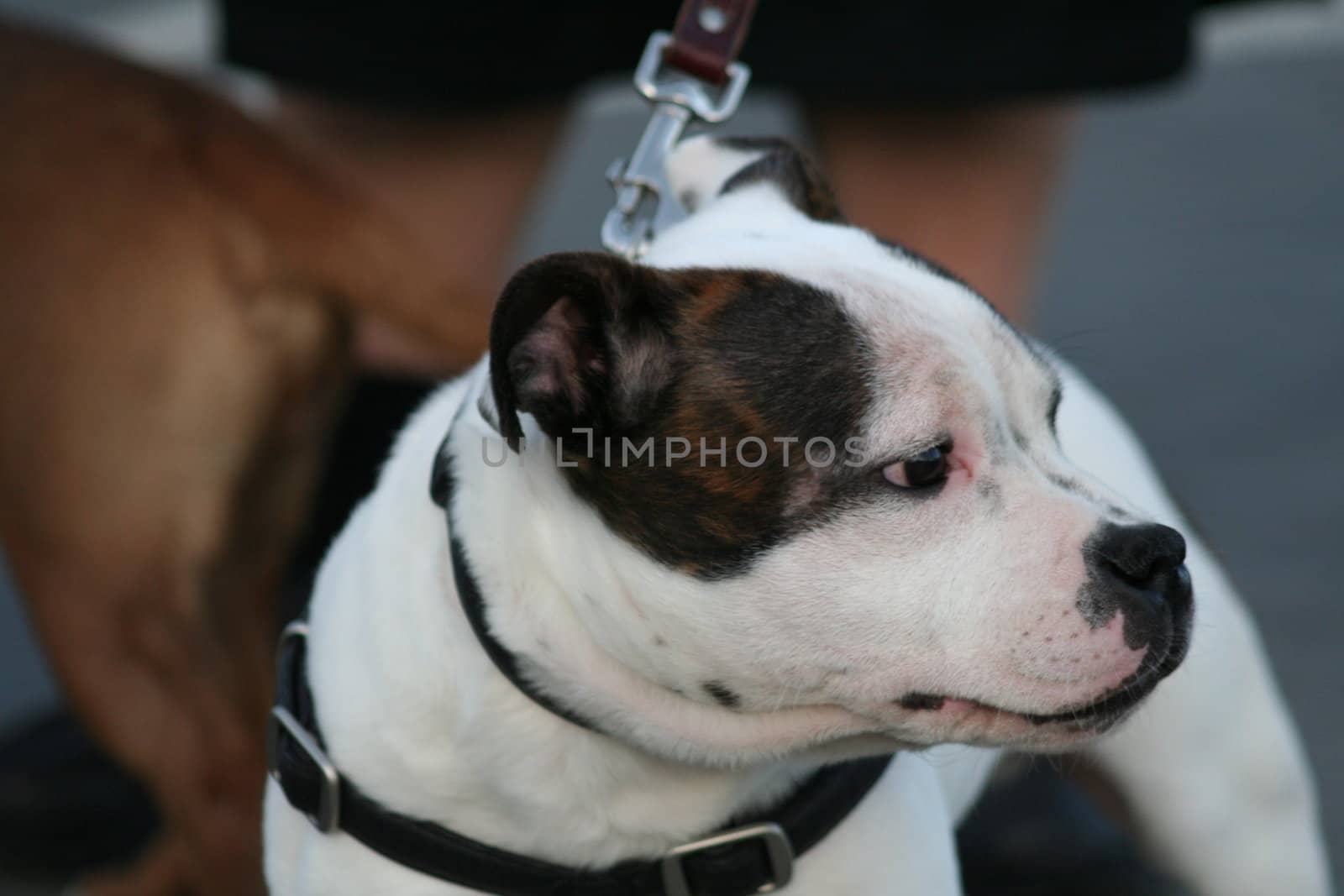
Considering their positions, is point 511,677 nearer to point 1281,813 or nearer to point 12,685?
point 1281,813

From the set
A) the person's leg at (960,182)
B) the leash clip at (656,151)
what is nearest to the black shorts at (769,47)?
the person's leg at (960,182)

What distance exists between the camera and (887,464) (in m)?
1.94

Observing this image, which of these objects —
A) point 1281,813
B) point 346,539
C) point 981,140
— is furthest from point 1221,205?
point 346,539

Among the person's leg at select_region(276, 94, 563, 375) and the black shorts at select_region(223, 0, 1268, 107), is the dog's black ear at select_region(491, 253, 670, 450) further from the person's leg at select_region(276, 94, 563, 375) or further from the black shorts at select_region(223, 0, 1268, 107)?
the person's leg at select_region(276, 94, 563, 375)

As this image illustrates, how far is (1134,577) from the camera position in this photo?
1929 mm

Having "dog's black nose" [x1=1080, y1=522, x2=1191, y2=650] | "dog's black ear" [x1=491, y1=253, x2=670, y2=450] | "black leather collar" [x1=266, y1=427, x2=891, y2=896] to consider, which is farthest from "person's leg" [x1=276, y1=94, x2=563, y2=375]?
"dog's black nose" [x1=1080, y1=522, x2=1191, y2=650]

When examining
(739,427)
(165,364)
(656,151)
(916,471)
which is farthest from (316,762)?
(165,364)

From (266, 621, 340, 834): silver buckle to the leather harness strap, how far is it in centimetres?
102

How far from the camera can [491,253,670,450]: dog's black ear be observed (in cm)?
193

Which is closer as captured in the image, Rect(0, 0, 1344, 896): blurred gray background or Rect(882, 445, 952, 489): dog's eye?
Rect(882, 445, 952, 489): dog's eye

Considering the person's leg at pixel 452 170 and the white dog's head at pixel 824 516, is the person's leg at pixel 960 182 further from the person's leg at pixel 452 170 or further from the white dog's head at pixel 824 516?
the white dog's head at pixel 824 516

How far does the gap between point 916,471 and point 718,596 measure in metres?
0.24

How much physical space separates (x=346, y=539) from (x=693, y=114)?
75 cm

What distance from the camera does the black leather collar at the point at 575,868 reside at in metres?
2.13
